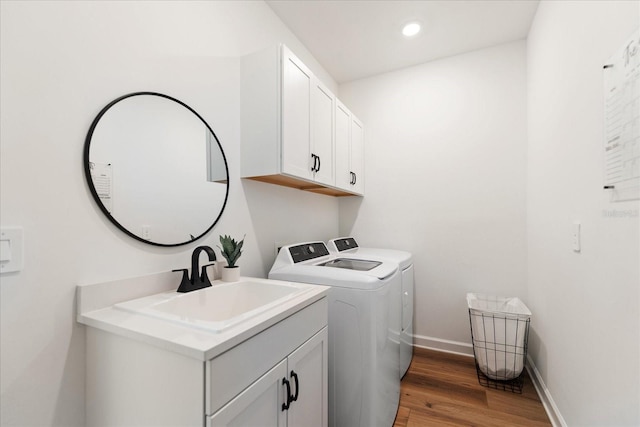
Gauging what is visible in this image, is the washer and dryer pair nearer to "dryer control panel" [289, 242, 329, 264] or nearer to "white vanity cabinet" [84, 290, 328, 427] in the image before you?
"dryer control panel" [289, 242, 329, 264]

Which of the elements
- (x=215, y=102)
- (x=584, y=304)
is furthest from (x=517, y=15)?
(x=215, y=102)

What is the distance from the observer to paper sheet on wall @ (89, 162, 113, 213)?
3.33 feet

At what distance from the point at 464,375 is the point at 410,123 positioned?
2.18 meters

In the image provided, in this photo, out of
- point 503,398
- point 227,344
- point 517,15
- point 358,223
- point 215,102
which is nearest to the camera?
point 227,344

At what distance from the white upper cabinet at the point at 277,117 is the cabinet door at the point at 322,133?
0.06ft

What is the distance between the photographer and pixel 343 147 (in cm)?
238

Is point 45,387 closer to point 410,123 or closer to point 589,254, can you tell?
point 589,254

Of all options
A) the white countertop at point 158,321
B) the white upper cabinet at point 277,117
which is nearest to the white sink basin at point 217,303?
the white countertop at point 158,321

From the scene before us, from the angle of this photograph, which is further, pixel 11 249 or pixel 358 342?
pixel 358 342

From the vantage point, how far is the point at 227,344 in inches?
29.0

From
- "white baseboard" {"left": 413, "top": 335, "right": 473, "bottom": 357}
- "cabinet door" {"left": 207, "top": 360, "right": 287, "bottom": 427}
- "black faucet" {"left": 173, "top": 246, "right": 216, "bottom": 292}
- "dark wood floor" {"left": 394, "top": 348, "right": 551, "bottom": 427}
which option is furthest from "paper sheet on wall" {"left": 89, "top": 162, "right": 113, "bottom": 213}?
"white baseboard" {"left": 413, "top": 335, "right": 473, "bottom": 357}

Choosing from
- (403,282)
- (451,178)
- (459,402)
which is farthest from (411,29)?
(459,402)

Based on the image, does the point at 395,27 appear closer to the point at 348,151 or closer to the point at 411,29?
the point at 411,29

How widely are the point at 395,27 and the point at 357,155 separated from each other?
1040mm
